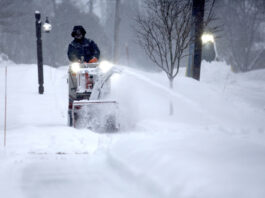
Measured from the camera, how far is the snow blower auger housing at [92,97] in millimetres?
6203

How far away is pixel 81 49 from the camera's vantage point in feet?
24.0

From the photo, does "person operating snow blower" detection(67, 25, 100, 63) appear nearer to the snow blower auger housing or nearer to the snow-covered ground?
the snow blower auger housing

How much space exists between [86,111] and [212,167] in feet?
12.1

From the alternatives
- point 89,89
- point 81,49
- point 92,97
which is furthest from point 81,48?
point 92,97

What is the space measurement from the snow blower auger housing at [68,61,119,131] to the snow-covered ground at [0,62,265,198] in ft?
0.97

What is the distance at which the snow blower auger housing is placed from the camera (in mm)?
6203

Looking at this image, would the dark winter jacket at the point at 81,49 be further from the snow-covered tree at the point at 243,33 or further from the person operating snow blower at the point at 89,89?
the snow-covered tree at the point at 243,33

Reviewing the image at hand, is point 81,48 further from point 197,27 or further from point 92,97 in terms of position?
point 197,27

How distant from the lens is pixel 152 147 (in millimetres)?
3869

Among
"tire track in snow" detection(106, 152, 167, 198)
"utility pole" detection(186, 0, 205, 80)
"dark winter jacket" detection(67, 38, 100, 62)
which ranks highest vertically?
"utility pole" detection(186, 0, 205, 80)

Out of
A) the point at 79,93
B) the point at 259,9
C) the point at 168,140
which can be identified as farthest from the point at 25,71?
the point at 259,9

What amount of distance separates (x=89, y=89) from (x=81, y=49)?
3.71 ft

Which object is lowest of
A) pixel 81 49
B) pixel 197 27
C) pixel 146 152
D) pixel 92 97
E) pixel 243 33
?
pixel 146 152

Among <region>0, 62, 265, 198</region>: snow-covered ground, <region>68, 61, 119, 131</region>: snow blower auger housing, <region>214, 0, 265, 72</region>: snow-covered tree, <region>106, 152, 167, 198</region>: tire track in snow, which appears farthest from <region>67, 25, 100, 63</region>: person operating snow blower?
<region>214, 0, 265, 72</region>: snow-covered tree
